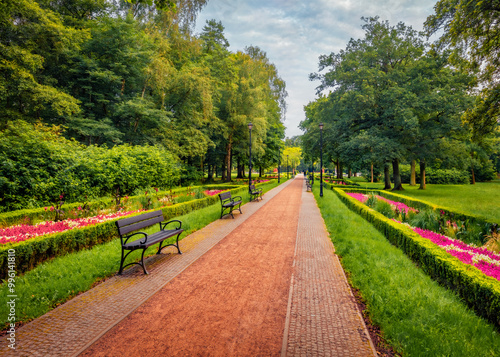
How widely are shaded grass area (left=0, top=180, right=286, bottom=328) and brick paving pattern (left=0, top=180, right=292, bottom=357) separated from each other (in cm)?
18

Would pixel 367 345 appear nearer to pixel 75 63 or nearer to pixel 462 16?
pixel 462 16

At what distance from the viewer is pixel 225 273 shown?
13.8 feet

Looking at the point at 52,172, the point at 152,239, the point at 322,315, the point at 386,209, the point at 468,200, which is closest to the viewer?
the point at 322,315

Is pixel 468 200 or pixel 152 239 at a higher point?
pixel 152 239

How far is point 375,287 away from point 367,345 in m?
1.26

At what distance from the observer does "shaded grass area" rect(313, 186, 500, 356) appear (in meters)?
2.25

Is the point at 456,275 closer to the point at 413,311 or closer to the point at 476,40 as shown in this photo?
the point at 413,311

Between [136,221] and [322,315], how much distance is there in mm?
4247

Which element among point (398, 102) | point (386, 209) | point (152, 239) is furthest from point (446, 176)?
point (152, 239)

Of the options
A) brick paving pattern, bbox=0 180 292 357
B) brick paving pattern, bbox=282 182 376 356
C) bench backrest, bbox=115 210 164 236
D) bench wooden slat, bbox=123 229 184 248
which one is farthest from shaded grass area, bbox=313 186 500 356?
bench backrest, bbox=115 210 164 236

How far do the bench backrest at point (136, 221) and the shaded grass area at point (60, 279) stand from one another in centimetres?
70

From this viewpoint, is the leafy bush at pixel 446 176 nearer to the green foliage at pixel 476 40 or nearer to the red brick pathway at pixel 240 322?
the green foliage at pixel 476 40

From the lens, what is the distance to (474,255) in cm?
411

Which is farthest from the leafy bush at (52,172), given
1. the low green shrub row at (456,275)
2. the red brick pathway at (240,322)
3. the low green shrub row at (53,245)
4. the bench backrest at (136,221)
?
the low green shrub row at (456,275)
